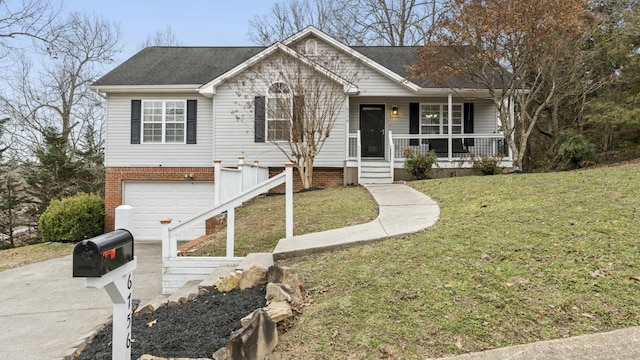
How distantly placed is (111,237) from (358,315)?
1.97 meters

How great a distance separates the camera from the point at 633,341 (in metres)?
2.76

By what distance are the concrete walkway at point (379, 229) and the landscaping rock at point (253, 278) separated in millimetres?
637

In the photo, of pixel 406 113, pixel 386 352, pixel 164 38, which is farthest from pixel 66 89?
pixel 386 352

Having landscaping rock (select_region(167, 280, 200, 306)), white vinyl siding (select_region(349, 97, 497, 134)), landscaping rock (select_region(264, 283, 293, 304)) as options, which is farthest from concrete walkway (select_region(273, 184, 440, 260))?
white vinyl siding (select_region(349, 97, 497, 134))

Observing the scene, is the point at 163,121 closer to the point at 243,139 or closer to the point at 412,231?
the point at 243,139

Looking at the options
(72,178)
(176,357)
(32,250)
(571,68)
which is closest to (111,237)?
(176,357)

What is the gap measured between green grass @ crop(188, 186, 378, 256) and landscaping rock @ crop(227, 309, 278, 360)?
3291mm

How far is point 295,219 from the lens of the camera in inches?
304

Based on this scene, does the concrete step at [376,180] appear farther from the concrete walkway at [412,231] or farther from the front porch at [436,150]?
the concrete walkway at [412,231]

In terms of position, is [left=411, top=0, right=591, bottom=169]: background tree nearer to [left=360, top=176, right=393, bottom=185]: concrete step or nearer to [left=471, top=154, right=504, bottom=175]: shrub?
[left=471, top=154, right=504, bottom=175]: shrub

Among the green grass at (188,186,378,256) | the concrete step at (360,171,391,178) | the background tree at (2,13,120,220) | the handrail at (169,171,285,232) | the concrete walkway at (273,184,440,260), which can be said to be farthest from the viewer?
the background tree at (2,13,120,220)

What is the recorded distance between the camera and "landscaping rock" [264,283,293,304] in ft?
11.5

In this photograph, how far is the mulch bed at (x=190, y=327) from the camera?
3104mm

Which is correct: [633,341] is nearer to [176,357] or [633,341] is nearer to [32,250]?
[176,357]
